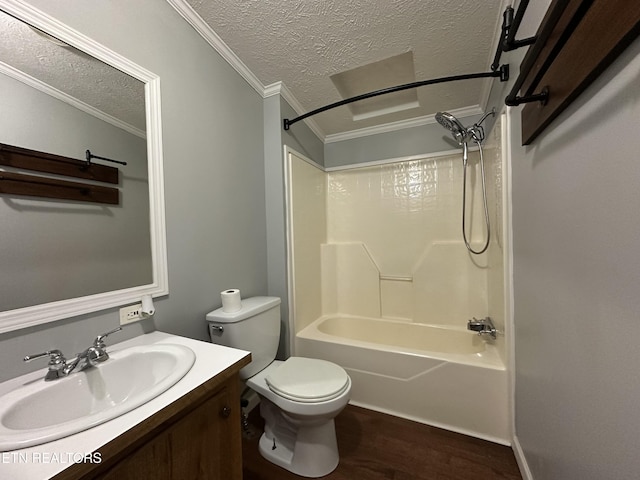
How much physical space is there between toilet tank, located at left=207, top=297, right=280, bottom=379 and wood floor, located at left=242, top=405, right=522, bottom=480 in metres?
0.52

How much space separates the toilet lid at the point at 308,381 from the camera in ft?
3.77

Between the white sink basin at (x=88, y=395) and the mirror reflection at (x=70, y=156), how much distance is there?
0.27 metres

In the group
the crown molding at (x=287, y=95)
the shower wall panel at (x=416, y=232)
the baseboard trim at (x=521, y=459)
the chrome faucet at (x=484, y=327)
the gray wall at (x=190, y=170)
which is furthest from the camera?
the shower wall panel at (x=416, y=232)

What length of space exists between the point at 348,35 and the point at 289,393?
1935 mm

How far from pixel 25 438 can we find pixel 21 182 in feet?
2.40

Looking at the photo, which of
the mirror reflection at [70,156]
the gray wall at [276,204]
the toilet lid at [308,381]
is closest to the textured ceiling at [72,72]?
the mirror reflection at [70,156]

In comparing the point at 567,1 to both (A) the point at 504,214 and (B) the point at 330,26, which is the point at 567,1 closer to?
(A) the point at 504,214

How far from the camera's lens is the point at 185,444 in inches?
25.8

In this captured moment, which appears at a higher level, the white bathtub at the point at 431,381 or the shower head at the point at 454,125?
the shower head at the point at 454,125

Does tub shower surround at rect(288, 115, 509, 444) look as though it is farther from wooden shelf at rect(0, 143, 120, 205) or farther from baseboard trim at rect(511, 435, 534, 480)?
wooden shelf at rect(0, 143, 120, 205)

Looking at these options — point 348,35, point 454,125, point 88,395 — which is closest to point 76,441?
point 88,395

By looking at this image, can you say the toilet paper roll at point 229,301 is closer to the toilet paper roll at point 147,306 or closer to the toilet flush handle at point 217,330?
the toilet flush handle at point 217,330

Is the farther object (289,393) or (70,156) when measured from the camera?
(289,393)

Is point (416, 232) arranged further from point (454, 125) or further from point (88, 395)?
point (88, 395)
